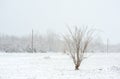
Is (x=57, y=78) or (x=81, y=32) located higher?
(x=81, y=32)

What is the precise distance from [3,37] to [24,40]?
12739 mm

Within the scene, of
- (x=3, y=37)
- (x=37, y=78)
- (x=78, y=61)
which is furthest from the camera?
(x=3, y=37)

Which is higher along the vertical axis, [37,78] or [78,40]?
[78,40]

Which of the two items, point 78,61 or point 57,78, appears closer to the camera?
point 57,78

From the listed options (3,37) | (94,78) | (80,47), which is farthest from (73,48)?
(3,37)

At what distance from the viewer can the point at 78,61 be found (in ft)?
Result: 77.9

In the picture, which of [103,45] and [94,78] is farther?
[103,45]

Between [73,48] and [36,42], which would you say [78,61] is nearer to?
[73,48]

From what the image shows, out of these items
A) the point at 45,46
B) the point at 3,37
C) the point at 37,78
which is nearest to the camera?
the point at 37,78

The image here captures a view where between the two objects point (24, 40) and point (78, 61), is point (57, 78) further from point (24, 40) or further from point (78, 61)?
point (24, 40)

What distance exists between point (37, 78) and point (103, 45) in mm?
129701

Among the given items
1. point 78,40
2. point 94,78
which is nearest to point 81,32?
point 78,40

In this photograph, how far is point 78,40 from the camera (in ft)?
78.0

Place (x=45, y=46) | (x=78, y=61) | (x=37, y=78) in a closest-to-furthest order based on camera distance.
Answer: (x=37, y=78) < (x=78, y=61) < (x=45, y=46)
